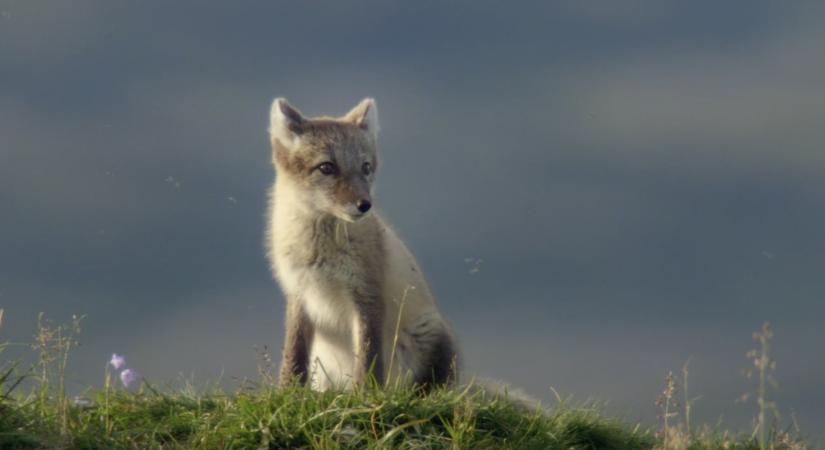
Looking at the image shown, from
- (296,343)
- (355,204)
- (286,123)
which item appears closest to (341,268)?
(355,204)

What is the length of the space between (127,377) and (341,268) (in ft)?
6.17

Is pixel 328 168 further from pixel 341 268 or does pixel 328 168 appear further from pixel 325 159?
pixel 341 268

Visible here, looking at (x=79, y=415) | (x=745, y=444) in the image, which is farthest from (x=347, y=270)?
(x=745, y=444)

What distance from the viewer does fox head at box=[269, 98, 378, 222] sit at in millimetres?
7734

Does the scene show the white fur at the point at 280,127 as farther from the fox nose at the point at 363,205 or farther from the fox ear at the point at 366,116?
the fox nose at the point at 363,205

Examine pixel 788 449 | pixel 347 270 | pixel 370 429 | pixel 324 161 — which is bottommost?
pixel 788 449

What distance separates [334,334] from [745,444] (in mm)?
3216

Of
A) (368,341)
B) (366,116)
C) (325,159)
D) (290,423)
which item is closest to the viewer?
(290,423)

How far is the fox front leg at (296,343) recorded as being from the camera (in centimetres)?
811

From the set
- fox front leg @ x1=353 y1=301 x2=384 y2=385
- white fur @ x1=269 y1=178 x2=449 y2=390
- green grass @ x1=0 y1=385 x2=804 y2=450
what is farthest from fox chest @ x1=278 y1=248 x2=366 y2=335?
green grass @ x1=0 y1=385 x2=804 y2=450

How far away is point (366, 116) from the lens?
8.41m

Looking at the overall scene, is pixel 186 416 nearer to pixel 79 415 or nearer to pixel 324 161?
pixel 79 415

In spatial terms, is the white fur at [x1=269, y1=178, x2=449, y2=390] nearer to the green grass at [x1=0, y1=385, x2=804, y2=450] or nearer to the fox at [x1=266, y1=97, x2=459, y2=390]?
the fox at [x1=266, y1=97, x2=459, y2=390]

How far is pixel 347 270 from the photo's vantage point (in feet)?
25.9
